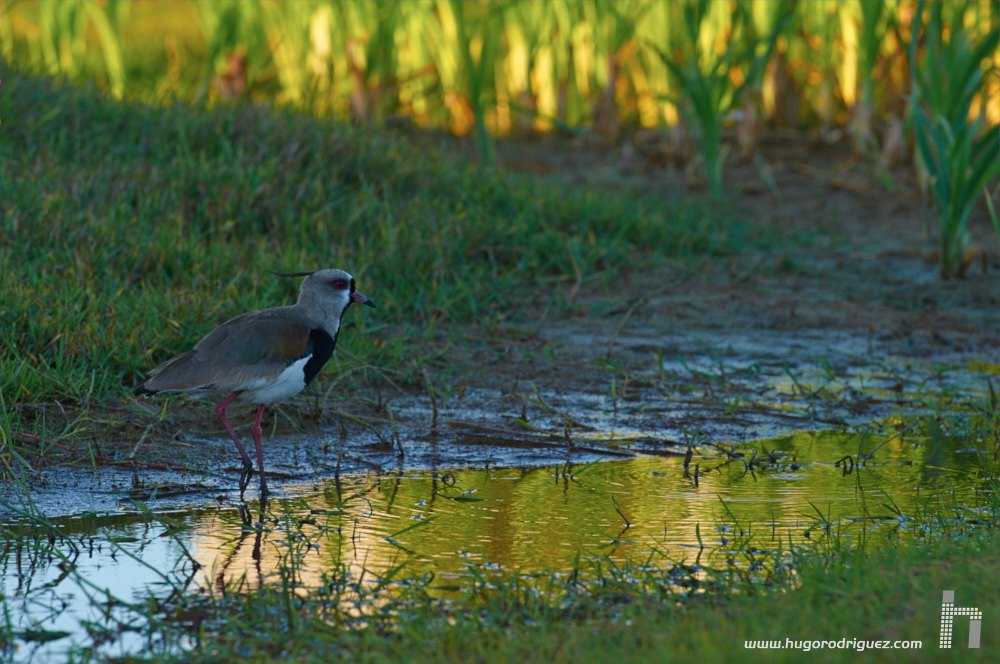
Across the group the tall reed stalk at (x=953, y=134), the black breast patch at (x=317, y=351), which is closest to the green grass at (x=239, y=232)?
the black breast patch at (x=317, y=351)

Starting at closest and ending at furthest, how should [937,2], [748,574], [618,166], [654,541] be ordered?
[748,574], [654,541], [937,2], [618,166]

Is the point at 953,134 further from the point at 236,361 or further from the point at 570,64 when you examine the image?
the point at 236,361

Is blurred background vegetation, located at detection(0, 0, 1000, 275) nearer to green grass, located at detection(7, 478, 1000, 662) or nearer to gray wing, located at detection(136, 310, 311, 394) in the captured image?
gray wing, located at detection(136, 310, 311, 394)

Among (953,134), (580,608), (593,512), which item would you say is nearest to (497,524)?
(593,512)

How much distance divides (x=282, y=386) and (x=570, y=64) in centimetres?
642

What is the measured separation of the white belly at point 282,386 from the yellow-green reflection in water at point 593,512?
13.8 inches

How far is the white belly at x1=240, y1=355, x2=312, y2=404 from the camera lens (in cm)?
466

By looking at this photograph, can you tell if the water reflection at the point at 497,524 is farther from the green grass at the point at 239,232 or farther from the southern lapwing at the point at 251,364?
the green grass at the point at 239,232

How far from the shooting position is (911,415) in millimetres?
5844

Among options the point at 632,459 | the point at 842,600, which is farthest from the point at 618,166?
the point at 842,600

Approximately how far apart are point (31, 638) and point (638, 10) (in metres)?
7.75

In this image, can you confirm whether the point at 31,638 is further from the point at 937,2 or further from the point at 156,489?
the point at 937,2

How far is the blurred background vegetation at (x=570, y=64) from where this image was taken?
945 cm

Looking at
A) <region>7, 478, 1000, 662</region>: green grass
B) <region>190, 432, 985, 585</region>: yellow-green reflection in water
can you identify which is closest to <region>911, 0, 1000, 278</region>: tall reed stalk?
<region>190, 432, 985, 585</region>: yellow-green reflection in water
